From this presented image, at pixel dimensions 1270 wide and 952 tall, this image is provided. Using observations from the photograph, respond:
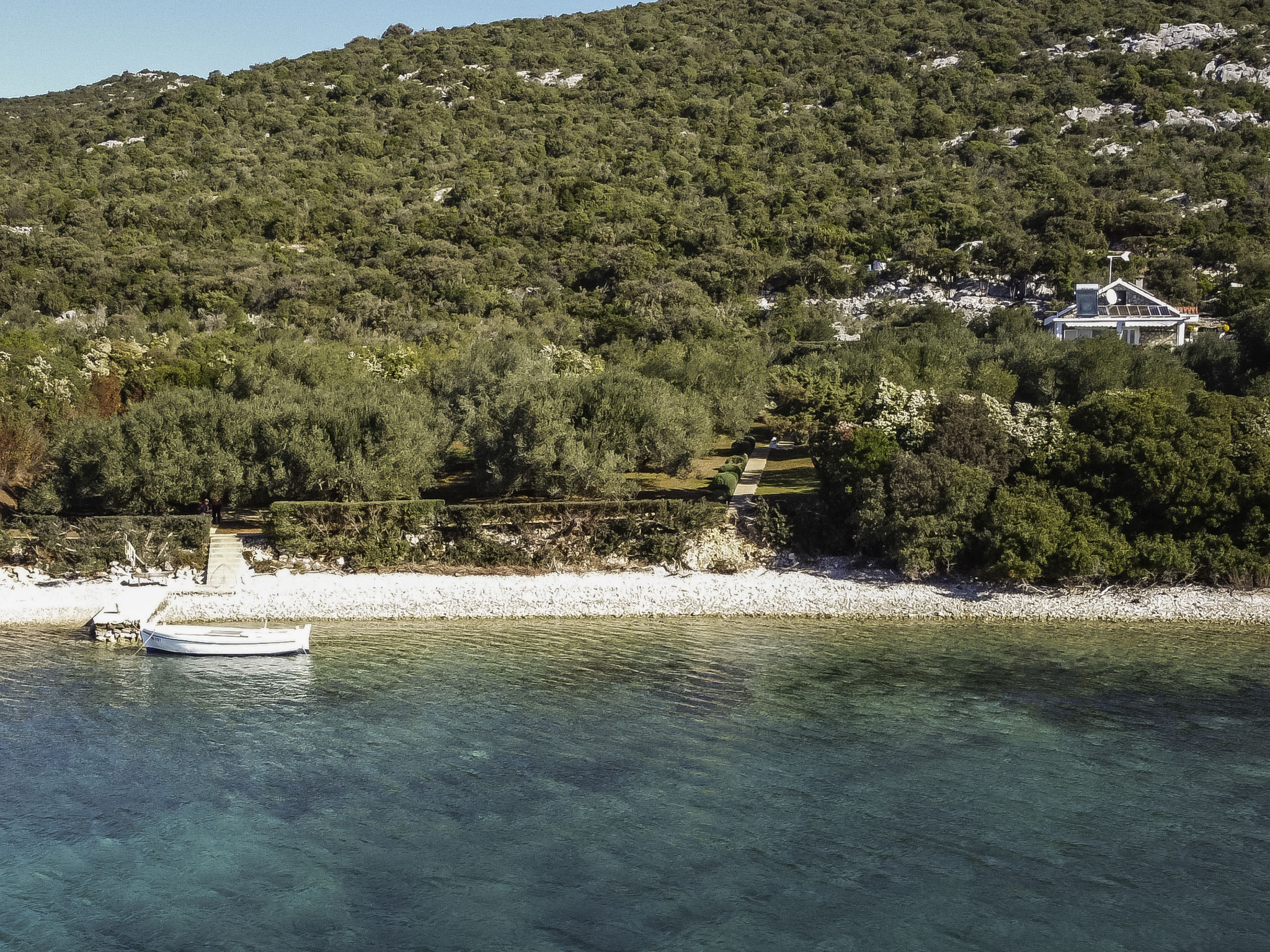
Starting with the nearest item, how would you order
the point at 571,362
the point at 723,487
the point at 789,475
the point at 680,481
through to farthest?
the point at 723,487 < the point at 680,481 < the point at 789,475 < the point at 571,362

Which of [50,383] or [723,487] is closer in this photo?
[723,487]

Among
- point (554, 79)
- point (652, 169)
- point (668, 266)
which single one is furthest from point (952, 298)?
point (554, 79)

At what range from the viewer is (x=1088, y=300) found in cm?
6756

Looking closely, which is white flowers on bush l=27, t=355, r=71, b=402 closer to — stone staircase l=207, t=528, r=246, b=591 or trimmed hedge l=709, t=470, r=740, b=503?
stone staircase l=207, t=528, r=246, b=591

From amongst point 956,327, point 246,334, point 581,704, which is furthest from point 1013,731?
point 246,334

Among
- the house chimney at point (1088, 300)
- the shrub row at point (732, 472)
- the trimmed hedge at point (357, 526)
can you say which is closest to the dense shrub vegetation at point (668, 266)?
the trimmed hedge at point (357, 526)

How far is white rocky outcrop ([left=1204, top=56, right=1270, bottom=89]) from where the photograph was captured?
111125mm

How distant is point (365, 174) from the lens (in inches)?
4161

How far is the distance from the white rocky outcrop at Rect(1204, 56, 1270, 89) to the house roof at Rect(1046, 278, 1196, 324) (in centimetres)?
5956

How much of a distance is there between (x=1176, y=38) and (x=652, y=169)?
215 ft

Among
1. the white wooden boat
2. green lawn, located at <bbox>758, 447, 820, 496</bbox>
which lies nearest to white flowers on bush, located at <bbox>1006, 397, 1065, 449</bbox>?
green lawn, located at <bbox>758, 447, 820, 496</bbox>

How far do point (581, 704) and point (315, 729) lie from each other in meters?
6.28

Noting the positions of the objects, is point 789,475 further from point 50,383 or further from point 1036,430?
point 50,383

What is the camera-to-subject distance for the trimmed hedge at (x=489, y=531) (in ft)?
120
